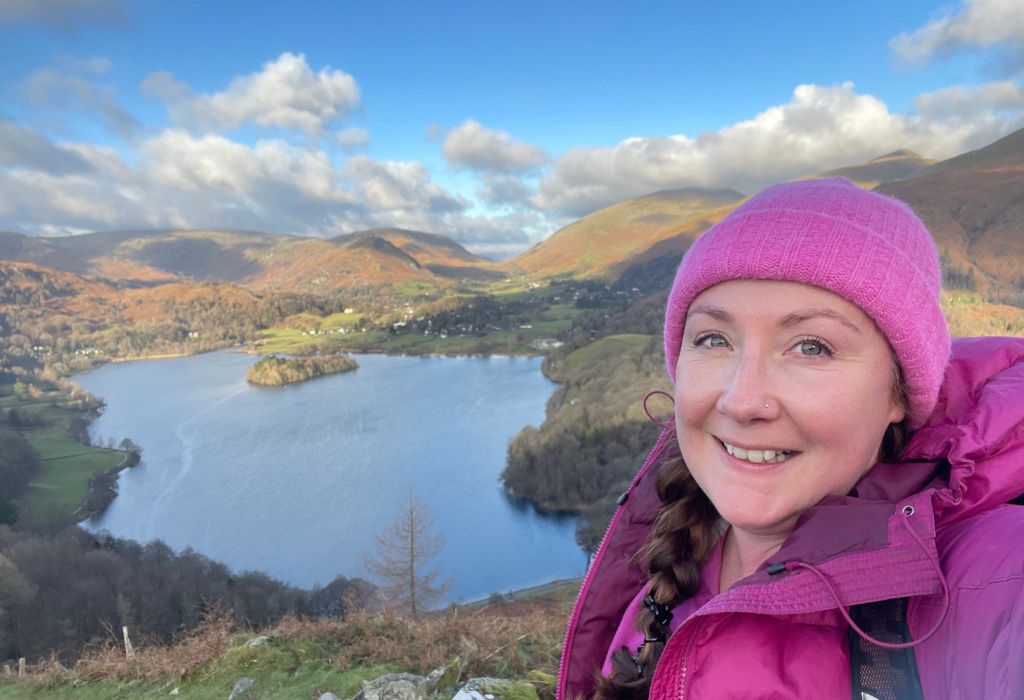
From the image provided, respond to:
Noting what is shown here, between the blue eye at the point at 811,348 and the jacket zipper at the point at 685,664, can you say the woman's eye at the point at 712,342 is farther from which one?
the jacket zipper at the point at 685,664

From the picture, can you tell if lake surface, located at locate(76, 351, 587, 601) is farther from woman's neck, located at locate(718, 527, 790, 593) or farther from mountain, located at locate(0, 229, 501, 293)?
mountain, located at locate(0, 229, 501, 293)

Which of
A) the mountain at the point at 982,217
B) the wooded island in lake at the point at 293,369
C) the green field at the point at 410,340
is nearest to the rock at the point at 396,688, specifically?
the mountain at the point at 982,217

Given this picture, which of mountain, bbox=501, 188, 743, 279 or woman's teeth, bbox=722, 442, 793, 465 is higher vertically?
mountain, bbox=501, 188, 743, 279

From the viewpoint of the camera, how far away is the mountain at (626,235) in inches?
4697

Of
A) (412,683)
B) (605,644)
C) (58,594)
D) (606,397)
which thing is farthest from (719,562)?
(606,397)

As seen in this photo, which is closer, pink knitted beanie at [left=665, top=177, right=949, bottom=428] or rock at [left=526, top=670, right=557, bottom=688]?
pink knitted beanie at [left=665, top=177, right=949, bottom=428]

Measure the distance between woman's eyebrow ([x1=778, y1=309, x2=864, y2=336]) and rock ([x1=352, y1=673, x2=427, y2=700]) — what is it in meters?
2.61

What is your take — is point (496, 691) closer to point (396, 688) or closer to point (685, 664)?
point (396, 688)

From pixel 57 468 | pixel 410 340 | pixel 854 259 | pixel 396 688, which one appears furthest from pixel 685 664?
pixel 410 340

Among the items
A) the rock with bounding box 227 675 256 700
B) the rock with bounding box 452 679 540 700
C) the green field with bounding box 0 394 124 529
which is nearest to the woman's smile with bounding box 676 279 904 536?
the rock with bounding box 452 679 540 700

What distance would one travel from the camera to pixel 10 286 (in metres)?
88.2

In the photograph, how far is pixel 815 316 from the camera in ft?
2.71

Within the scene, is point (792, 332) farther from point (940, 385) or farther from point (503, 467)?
point (503, 467)

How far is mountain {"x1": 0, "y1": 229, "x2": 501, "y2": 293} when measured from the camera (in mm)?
137500
